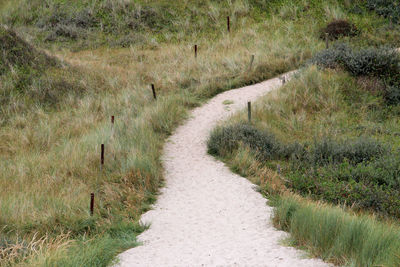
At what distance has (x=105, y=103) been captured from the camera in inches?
565

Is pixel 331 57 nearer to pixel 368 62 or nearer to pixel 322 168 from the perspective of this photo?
pixel 368 62

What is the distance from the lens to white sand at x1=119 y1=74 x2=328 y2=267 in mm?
5871

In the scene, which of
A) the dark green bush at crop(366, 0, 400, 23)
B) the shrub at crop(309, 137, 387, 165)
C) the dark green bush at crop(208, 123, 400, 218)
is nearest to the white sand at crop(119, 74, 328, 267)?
the dark green bush at crop(208, 123, 400, 218)

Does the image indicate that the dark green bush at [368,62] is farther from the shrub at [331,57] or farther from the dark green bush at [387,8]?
the dark green bush at [387,8]

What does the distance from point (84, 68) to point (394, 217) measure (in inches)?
520

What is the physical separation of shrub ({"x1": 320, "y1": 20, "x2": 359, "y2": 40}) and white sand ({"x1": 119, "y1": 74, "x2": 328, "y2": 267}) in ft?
33.7

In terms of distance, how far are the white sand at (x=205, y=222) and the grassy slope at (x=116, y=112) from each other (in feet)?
1.30

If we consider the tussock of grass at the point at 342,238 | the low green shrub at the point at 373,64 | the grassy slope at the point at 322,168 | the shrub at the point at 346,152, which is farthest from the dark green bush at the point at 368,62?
the tussock of grass at the point at 342,238

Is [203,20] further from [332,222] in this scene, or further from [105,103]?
[332,222]

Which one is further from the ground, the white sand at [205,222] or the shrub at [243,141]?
the shrub at [243,141]

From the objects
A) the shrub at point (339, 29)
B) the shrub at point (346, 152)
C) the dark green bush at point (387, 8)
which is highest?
the dark green bush at point (387, 8)

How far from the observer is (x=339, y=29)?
1942 cm

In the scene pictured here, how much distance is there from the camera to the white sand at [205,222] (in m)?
5.87

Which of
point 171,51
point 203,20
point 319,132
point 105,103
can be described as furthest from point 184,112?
point 203,20
